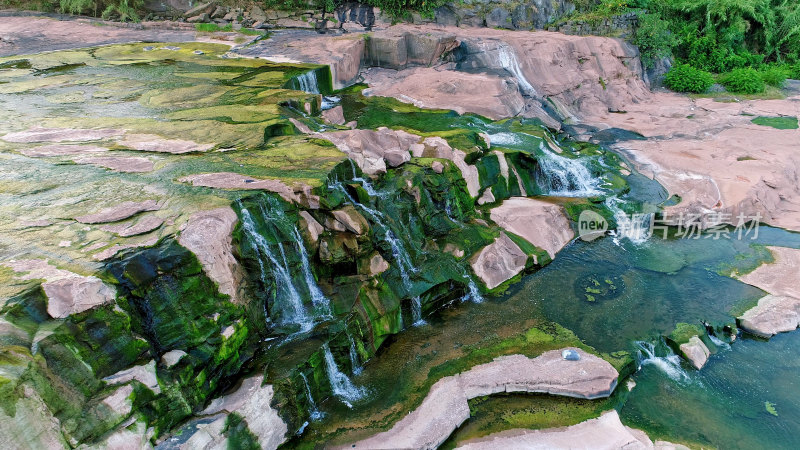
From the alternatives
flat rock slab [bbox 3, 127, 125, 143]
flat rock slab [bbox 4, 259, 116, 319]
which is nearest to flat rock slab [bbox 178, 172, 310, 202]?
flat rock slab [bbox 4, 259, 116, 319]

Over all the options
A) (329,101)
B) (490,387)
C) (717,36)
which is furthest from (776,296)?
(717,36)

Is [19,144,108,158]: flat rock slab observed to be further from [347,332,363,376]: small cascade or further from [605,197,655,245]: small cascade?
[605,197,655,245]: small cascade

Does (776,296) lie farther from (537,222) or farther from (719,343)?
(537,222)

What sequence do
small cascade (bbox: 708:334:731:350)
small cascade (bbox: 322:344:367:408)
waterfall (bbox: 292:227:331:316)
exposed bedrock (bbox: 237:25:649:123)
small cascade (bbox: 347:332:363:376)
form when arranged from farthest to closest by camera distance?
exposed bedrock (bbox: 237:25:649:123), small cascade (bbox: 708:334:731:350), waterfall (bbox: 292:227:331:316), small cascade (bbox: 347:332:363:376), small cascade (bbox: 322:344:367:408)

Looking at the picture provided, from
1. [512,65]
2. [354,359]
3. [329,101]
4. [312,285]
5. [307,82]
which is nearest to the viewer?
[354,359]

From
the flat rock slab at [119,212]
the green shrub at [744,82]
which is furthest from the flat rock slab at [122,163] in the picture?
the green shrub at [744,82]
